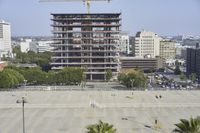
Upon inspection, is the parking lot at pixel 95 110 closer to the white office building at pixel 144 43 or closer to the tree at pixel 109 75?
the tree at pixel 109 75

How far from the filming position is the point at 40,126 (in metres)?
27.7

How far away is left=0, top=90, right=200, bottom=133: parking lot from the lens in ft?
90.3

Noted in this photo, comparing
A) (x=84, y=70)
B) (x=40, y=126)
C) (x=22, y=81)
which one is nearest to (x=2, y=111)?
(x=40, y=126)

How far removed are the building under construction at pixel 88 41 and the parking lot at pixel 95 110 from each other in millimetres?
22883

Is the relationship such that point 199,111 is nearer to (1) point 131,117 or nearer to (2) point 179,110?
(2) point 179,110

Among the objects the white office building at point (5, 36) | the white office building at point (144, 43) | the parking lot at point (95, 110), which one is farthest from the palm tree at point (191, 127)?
the white office building at point (5, 36)

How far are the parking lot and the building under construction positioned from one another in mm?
22883

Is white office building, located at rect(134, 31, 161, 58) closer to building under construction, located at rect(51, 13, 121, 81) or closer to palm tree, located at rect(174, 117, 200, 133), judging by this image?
building under construction, located at rect(51, 13, 121, 81)

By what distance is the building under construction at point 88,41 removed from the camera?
6419 centimetres

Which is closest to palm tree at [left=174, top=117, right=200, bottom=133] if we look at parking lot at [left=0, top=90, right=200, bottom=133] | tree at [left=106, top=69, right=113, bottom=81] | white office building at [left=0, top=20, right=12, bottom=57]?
parking lot at [left=0, top=90, right=200, bottom=133]

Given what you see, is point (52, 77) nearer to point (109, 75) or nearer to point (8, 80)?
point (8, 80)

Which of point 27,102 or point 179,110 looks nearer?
point 179,110

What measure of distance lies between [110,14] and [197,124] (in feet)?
160

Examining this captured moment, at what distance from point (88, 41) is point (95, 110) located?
3255 cm
